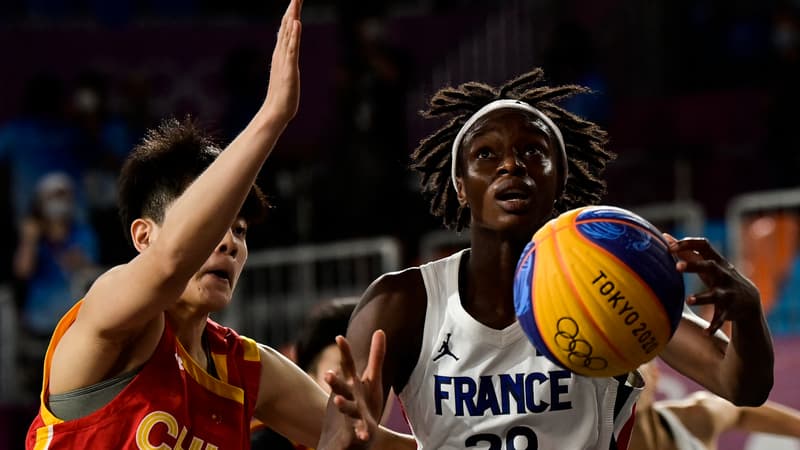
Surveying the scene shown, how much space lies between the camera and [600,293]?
3342 millimetres

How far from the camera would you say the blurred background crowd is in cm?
→ 945

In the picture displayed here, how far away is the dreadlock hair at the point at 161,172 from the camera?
398 cm

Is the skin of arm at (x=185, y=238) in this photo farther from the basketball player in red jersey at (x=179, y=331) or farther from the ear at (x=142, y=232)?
the ear at (x=142, y=232)

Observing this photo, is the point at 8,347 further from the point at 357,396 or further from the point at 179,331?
the point at 357,396

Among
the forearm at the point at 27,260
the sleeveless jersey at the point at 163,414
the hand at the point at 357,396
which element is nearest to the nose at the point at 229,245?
the sleeveless jersey at the point at 163,414

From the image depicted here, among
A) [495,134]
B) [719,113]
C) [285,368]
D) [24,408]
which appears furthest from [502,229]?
[719,113]

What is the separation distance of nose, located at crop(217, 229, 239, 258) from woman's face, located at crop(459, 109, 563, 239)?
661 mm

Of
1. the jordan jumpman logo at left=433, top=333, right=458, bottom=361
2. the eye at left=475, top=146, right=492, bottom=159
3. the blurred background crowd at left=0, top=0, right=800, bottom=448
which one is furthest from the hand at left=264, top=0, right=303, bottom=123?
the blurred background crowd at left=0, top=0, right=800, bottom=448

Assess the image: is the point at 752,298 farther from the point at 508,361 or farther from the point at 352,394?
the point at 352,394

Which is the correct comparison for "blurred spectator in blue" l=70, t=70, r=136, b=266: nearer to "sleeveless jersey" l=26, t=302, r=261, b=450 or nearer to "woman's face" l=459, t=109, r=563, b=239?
"sleeveless jersey" l=26, t=302, r=261, b=450

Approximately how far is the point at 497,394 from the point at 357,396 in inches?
21.3

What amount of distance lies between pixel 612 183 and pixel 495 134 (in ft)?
21.6

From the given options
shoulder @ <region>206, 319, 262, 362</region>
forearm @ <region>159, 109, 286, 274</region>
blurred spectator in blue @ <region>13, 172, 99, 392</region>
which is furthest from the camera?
blurred spectator in blue @ <region>13, 172, 99, 392</region>

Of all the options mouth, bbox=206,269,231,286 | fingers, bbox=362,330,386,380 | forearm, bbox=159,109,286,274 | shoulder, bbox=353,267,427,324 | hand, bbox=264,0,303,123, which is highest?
hand, bbox=264,0,303,123
